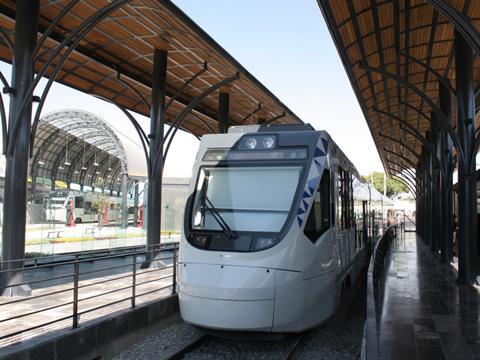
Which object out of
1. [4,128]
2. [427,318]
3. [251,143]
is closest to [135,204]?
[4,128]

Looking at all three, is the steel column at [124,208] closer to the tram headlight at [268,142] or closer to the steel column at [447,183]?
the steel column at [447,183]

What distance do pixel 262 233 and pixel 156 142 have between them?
315 inches

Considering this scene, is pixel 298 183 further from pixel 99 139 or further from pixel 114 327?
pixel 99 139

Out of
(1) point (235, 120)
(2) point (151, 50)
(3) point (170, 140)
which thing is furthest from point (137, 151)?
(2) point (151, 50)

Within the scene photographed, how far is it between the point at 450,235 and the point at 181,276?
11.0 m

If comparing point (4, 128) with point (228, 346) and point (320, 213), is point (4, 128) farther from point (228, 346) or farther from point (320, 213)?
point (320, 213)

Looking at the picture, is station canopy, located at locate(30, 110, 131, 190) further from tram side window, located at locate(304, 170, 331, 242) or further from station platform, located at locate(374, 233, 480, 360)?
tram side window, located at locate(304, 170, 331, 242)

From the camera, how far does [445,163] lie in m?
16.2

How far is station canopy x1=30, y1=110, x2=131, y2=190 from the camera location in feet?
78.7

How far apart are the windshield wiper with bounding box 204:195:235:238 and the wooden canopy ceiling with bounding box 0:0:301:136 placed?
4014 mm

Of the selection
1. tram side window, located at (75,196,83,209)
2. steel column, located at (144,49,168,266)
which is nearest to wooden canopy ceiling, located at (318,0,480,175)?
steel column, located at (144,49,168,266)

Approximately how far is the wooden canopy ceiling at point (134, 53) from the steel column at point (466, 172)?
229 inches

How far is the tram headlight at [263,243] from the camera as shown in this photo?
6781 millimetres

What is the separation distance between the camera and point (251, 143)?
25.8 ft
